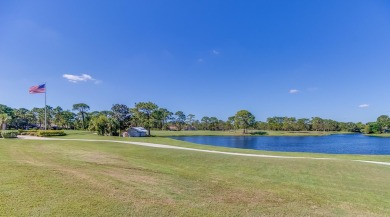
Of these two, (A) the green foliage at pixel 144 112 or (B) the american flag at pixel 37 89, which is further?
(A) the green foliage at pixel 144 112

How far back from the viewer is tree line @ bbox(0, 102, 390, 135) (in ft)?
165

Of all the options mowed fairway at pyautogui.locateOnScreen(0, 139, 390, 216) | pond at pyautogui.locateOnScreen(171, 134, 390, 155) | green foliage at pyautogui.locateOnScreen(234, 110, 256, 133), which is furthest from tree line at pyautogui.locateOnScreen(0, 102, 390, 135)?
mowed fairway at pyautogui.locateOnScreen(0, 139, 390, 216)

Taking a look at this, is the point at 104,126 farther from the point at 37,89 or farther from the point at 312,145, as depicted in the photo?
the point at 312,145

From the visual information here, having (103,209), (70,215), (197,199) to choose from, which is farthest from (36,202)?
(197,199)

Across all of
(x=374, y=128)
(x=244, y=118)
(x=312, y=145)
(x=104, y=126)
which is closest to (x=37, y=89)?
(x=104, y=126)

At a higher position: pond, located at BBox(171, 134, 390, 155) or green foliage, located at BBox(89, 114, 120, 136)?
green foliage, located at BBox(89, 114, 120, 136)

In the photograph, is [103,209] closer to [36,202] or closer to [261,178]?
[36,202]

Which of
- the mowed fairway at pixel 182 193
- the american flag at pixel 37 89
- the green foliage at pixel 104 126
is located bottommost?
the mowed fairway at pixel 182 193

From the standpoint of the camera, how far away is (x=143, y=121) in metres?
59.7

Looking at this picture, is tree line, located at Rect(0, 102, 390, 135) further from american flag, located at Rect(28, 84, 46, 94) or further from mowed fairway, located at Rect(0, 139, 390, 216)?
mowed fairway, located at Rect(0, 139, 390, 216)

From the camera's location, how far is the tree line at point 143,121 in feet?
165

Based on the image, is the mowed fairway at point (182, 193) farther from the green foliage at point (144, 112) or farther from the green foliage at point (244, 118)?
the green foliage at point (244, 118)

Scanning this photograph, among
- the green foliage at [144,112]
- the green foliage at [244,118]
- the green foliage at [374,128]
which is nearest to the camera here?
the green foliage at [144,112]

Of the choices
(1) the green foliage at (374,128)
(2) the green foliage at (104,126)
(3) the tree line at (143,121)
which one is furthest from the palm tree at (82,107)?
(1) the green foliage at (374,128)
